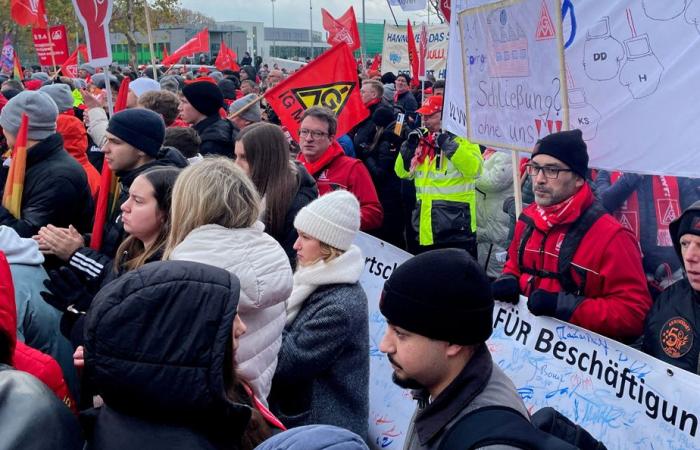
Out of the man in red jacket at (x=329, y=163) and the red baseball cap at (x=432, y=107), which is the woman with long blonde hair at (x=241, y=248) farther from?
the red baseball cap at (x=432, y=107)

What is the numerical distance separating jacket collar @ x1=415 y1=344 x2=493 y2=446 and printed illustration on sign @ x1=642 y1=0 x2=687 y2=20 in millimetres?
2446

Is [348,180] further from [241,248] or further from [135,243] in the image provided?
[241,248]

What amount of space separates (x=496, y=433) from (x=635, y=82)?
2670 mm

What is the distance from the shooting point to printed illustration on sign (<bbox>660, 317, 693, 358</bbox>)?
3.02 metres

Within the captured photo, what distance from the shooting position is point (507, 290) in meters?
3.73

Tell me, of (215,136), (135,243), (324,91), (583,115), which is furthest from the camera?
(324,91)

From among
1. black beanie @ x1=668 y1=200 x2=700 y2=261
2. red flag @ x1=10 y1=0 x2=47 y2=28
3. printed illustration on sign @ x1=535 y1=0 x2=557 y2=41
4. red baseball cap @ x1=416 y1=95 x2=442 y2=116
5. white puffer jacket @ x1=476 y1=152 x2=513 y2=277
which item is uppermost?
red flag @ x1=10 y1=0 x2=47 y2=28

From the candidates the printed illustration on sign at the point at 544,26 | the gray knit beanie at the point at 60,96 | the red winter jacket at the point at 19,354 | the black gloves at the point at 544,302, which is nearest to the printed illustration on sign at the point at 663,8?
the printed illustration on sign at the point at 544,26

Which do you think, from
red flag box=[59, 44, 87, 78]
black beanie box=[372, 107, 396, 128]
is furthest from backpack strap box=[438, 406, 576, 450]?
red flag box=[59, 44, 87, 78]

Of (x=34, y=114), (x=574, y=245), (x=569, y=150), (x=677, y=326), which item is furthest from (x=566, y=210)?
(x=34, y=114)

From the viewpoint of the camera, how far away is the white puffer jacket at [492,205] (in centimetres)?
662

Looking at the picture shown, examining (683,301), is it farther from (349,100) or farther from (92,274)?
(349,100)

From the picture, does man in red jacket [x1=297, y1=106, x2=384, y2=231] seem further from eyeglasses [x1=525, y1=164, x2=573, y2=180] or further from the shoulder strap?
the shoulder strap

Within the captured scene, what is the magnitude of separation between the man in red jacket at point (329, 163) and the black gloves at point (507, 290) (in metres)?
1.80
